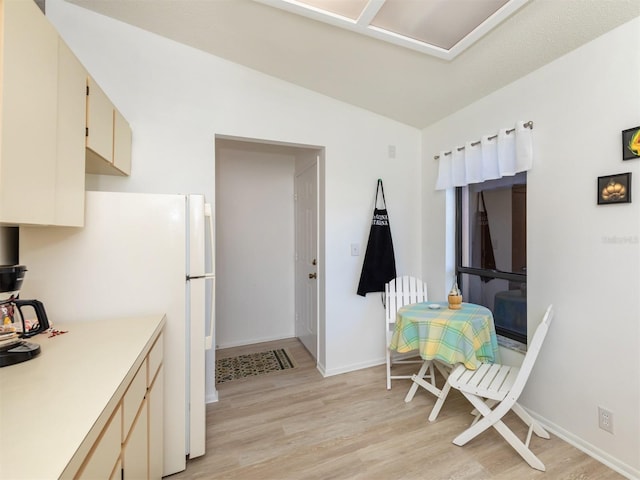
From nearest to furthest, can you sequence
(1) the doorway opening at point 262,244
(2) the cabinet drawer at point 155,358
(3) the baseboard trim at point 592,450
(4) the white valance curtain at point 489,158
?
(2) the cabinet drawer at point 155,358, (3) the baseboard trim at point 592,450, (4) the white valance curtain at point 489,158, (1) the doorway opening at point 262,244

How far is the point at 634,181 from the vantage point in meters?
1.55

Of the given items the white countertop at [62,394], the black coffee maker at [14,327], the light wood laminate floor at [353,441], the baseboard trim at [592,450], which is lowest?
the light wood laminate floor at [353,441]

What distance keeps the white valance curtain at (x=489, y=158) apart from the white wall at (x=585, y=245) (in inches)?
3.1

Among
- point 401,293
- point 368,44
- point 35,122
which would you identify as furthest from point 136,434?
point 368,44

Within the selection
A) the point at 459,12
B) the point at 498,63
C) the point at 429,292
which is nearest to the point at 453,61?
the point at 498,63

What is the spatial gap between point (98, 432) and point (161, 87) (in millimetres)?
→ 2320

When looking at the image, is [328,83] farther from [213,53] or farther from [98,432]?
[98,432]

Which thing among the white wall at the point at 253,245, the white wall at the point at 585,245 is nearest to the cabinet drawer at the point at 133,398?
the white wall at the point at 253,245

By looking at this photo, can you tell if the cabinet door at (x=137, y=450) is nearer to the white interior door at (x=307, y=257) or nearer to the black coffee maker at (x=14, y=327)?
the black coffee maker at (x=14, y=327)

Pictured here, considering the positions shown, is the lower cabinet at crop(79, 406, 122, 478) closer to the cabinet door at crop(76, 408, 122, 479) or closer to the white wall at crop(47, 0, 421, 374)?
the cabinet door at crop(76, 408, 122, 479)

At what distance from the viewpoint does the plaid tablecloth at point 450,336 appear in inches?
75.1

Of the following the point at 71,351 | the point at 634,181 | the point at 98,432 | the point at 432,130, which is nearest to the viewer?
the point at 98,432

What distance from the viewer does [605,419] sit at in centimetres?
167

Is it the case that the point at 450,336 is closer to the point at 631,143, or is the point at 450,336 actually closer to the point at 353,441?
the point at 353,441
